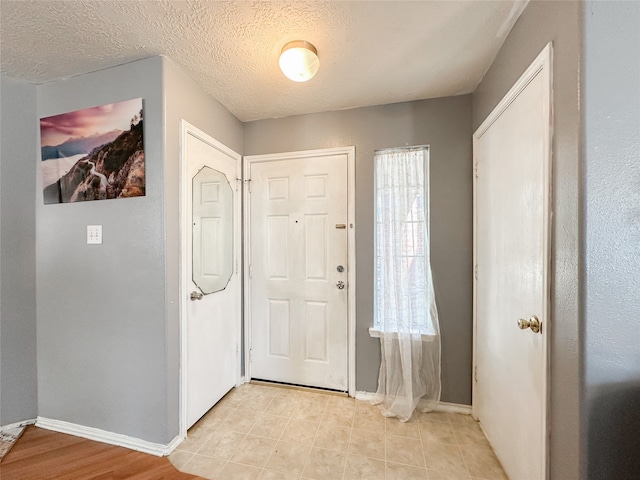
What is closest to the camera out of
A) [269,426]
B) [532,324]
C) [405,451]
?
[532,324]

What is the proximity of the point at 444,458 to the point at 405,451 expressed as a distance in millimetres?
218

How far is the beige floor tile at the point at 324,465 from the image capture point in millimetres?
1363

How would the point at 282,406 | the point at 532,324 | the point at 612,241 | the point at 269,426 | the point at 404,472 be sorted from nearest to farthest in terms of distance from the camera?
the point at 612,241 < the point at 532,324 < the point at 404,472 < the point at 269,426 < the point at 282,406

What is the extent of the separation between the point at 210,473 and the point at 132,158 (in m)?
1.88

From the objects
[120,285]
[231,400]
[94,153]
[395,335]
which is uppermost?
[94,153]

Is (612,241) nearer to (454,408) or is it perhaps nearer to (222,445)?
(454,408)

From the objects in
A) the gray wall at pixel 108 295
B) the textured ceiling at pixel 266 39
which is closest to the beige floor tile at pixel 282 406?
the gray wall at pixel 108 295

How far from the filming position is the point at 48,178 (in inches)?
68.2

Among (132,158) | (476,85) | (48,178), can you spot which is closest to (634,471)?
(476,85)

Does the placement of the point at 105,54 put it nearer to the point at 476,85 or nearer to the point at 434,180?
the point at 434,180

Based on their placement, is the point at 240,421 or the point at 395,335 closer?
the point at 240,421

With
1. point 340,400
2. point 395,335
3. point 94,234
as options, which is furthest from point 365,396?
point 94,234

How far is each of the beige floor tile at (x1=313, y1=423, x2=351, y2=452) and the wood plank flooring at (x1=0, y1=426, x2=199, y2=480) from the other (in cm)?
74

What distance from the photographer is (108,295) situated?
5.23 feet
